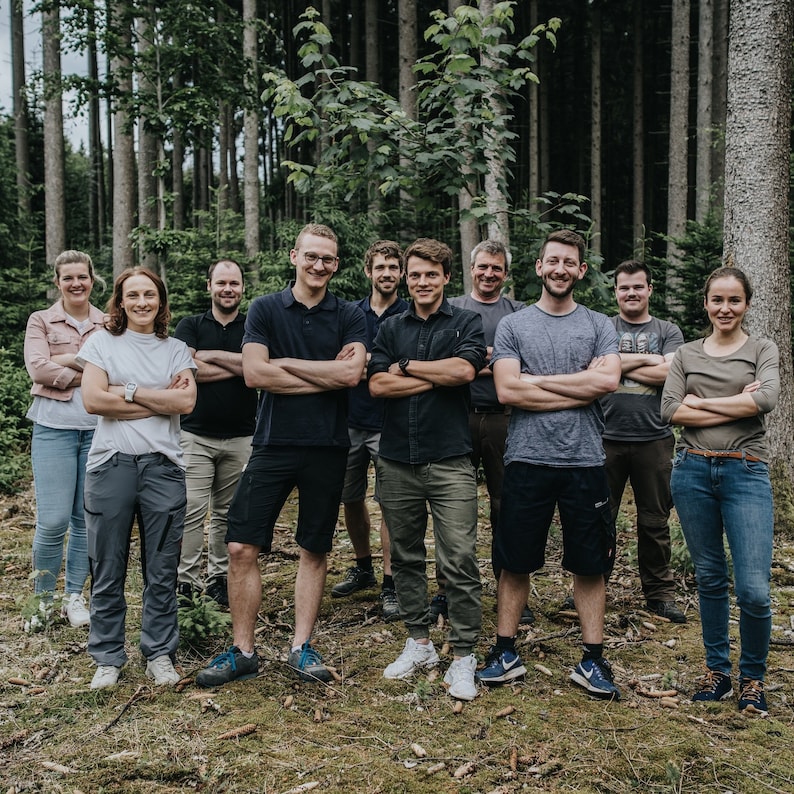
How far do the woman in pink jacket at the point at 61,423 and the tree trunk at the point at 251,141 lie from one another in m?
8.40

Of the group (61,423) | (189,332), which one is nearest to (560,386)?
(189,332)

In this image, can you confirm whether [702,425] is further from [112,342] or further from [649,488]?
[112,342]

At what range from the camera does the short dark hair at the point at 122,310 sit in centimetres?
406

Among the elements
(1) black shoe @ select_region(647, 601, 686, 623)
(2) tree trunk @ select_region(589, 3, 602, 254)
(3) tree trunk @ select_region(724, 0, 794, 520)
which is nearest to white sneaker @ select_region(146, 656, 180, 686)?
(1) black shoe @ select_region(647, 601, 686, 623)

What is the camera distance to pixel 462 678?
3898mm

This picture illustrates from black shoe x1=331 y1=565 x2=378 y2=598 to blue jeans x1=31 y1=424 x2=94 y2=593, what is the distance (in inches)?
72.4

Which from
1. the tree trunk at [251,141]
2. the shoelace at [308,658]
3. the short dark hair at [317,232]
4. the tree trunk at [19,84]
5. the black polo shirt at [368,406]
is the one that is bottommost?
the shoelace at [308,658]

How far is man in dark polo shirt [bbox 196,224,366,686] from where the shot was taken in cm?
401

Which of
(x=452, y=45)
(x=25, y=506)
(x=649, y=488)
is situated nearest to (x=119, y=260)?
(x=25, y=506)

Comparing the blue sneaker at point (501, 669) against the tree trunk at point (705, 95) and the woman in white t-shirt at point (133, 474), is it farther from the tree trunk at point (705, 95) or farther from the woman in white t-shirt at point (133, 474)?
the tree trunk at point (705, 95)

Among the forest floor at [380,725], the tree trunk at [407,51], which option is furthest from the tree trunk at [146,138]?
the forest floor at [380,725]

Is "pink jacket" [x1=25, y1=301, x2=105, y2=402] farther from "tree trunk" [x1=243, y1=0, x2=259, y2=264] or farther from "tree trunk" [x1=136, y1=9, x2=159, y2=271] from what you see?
"tree trunk" [x1=243, y1=0, x2=259, y2=264]

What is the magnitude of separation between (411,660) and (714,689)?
168 centimetres

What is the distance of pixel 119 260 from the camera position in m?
14.5
